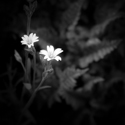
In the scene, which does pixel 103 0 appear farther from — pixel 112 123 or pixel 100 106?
pixel 112 123

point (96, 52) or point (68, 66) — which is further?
point (68, 66)

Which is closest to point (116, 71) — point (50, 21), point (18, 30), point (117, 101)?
point (117, 101)

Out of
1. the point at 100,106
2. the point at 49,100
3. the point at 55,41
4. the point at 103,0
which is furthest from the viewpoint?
the point at 103,0

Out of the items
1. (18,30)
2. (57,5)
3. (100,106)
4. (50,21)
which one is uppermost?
(57,5)

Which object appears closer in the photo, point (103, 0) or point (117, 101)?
point (117, 101)
